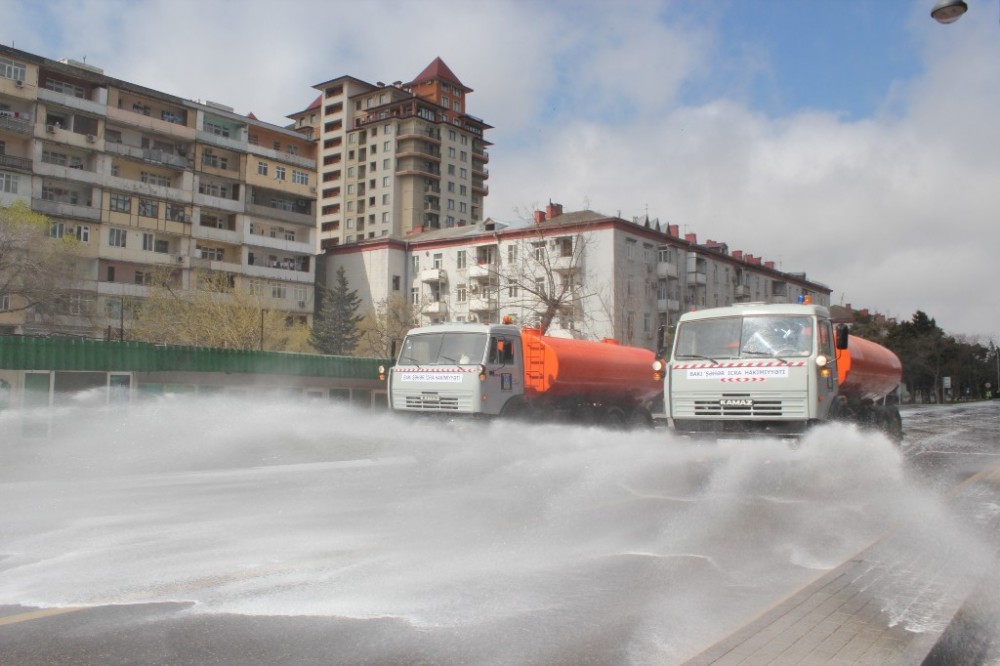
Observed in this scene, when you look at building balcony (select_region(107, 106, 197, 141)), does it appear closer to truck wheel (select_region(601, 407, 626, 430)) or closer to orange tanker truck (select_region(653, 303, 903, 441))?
truck wheel (select_region(601, 407, 626, 430))

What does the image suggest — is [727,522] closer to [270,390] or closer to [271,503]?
[271,503]

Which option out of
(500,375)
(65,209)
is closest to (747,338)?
(500,375)

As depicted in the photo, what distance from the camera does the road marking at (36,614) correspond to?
5.31 meters

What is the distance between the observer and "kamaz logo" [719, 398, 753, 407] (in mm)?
13250

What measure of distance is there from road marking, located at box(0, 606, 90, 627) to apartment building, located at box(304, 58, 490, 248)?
97.2 metres

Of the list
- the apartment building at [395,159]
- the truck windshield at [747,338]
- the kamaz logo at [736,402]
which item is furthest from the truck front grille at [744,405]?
the apartment building at [395,159]

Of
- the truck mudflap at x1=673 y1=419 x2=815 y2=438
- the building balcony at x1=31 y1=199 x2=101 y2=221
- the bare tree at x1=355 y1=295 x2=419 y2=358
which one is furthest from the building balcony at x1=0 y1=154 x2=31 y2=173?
the truck mudflap at x1=673 y1=419 x2=815 y2=438

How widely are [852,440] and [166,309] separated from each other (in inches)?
1664

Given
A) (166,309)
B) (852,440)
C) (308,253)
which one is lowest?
(852,440)

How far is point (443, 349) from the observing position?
18.0m

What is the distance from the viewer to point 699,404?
13.7m

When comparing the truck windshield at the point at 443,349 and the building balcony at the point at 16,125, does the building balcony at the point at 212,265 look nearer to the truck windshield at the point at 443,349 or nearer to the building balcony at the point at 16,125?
the building balcony at the point at 16,125

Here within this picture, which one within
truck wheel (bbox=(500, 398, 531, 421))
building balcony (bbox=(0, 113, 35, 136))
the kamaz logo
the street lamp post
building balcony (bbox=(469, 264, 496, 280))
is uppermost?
building balcony (bbox=(0, 113, 35, 136))

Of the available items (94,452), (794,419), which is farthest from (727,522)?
(94,452)
